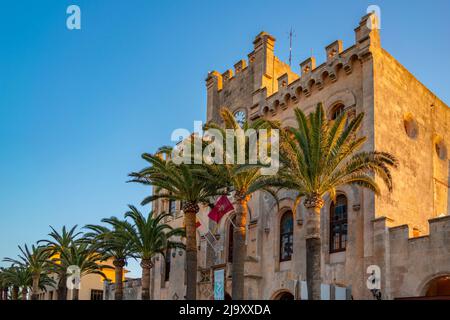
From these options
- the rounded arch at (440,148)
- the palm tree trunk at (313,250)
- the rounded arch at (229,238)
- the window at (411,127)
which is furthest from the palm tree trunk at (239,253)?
the rounded arch at (440,148)

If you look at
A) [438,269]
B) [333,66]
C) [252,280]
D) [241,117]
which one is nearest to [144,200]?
[252,280]

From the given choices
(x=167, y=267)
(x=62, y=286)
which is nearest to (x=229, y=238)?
(x=167, y=267)

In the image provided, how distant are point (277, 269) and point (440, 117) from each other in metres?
12.2

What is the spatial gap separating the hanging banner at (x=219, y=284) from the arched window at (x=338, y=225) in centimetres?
660

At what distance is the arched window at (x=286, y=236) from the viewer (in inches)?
1126

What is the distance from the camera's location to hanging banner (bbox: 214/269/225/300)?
96.4 feet

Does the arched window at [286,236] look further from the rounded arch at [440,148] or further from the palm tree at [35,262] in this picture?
the palm tree at [35,262]

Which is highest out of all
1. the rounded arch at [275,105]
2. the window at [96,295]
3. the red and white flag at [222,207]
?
the rounded arch at [275,105]

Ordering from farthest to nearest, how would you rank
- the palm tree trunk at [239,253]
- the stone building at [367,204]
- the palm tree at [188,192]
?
the palm tree at [188,192], the palm tree trunk at [239,253], the stone building at [367,204]

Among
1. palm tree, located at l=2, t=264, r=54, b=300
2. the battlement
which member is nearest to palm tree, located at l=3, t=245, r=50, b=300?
palm tree, located at l=2, t=264, r=54, b=300

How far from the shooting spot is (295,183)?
21.9m

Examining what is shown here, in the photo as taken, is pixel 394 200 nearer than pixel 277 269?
Yes
